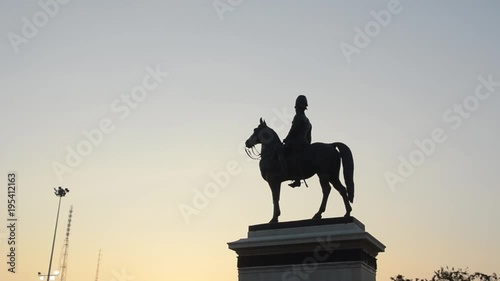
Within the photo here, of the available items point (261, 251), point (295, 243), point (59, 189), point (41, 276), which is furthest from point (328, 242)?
point (59, 189)

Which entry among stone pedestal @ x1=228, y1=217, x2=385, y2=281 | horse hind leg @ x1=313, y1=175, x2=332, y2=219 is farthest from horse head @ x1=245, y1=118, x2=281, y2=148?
stone pedestal @ x1=228, y1=217, x2=385, y2=281

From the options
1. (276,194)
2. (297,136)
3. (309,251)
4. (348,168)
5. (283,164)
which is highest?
(297,136)

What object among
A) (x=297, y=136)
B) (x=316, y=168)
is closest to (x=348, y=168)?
(x=316, y=168)

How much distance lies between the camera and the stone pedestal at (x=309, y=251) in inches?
600

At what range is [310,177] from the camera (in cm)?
1719

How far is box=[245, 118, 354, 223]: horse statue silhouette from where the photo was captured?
54.4ft

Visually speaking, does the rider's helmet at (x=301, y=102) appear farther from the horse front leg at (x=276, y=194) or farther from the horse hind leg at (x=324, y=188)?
the horse front leg at (x=276, y=194)

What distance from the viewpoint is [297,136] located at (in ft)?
56.9

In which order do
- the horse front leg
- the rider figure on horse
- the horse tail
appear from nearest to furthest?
the horse tail → the rider figure on horse → the horse front leg

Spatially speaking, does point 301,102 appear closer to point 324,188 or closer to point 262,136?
point 262,136

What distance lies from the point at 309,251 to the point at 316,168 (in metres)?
2.43

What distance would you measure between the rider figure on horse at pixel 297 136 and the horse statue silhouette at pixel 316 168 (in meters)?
0.13

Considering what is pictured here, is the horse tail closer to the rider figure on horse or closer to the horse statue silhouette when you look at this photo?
the horse statue silhouette

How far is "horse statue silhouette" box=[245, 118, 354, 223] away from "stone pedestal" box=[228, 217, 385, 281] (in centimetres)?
53
